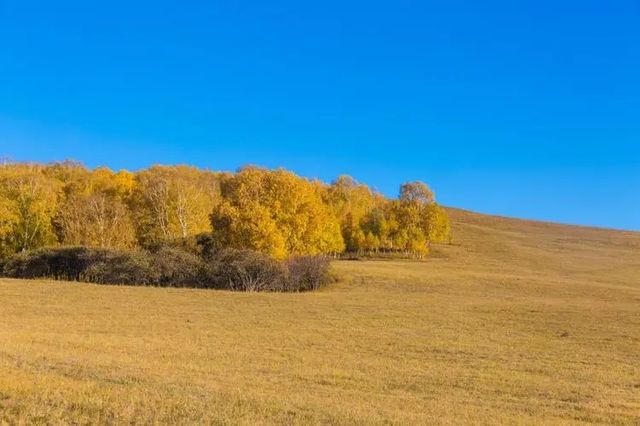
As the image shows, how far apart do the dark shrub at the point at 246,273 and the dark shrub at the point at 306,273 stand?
2.86ft

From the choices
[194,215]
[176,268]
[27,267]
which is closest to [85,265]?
[27,267]

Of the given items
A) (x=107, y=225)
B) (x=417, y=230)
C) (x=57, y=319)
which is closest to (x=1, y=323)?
(x=57, y=319)

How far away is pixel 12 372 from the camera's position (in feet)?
40.3

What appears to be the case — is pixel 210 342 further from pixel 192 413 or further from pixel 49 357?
pixel 192 413

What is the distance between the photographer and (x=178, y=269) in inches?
1987

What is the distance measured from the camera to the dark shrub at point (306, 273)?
52.0 meters

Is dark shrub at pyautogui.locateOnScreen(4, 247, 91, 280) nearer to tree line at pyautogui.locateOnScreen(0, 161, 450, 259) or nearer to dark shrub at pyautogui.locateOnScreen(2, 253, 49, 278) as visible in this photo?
dark shrub at pyautogui.locateOnScreen(2, 253, 49, 278)

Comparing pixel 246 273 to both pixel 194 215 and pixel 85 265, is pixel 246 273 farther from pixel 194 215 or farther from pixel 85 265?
pixel 194 215

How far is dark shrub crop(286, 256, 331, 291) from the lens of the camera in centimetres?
5197

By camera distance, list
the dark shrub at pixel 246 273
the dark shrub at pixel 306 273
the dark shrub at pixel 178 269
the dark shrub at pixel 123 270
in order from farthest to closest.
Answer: the dark shrub at pixel 306 273, the dark shrub at pixel 246 273, the dark shrub at pixel 178 269, the dark shrub at pixel 123 270

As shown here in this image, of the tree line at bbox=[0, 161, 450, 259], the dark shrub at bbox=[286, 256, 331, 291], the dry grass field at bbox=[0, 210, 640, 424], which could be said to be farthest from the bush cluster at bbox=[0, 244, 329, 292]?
the dry grass field at bbox=[0, 210, 640, 424]

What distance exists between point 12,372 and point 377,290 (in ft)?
129

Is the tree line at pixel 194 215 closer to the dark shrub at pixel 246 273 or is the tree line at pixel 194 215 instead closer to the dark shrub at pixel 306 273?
the dark shrub at pixel 306 273

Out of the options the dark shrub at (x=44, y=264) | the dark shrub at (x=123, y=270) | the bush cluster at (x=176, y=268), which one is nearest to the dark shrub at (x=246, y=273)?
the bush cluster at (x=176, y=268)
